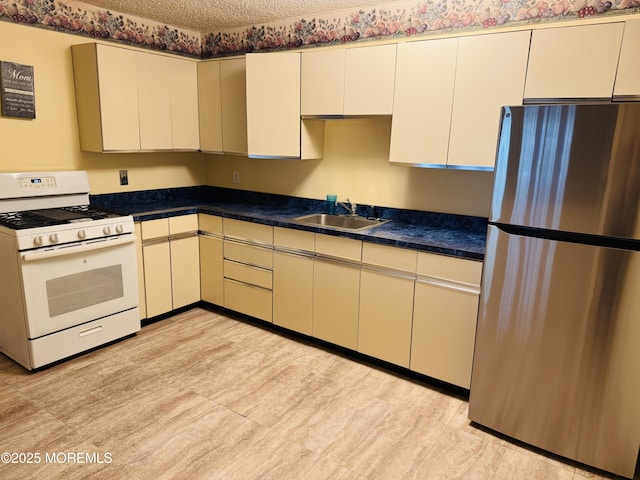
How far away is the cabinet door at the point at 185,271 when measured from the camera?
347 centimetres

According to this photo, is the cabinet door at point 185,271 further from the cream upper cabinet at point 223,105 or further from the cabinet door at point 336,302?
the cabinet door at point 336,302

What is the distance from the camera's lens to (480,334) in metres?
2.17

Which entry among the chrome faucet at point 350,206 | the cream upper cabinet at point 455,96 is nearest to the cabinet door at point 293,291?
the chrome faucet at point 350,206

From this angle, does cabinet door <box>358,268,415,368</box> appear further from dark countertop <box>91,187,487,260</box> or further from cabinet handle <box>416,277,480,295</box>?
dark countertop <box>91,187,487,260</box>

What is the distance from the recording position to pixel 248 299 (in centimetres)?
342

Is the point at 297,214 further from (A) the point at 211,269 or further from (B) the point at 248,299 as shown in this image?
(A) the point at 211,269

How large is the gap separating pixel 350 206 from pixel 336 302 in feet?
→ 2.70


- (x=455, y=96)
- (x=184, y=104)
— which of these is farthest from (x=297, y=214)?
(x=455, y=96)

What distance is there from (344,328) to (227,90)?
2141 mm

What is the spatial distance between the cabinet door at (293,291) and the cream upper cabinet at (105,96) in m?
1.47

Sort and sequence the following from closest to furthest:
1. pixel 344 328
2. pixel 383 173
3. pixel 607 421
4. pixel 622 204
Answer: pixel 622 204, pixel 607 421, pixel 344 328, pixel 383 173

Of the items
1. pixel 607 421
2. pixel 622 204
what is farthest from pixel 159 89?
pixel 607 421

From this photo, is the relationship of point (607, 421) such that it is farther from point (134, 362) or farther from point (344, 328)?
point (134, 362)

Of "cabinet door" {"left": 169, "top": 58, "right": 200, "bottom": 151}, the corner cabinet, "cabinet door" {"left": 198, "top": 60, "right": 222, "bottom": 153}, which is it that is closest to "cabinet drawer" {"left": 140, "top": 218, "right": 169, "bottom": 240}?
the corner cabinet
